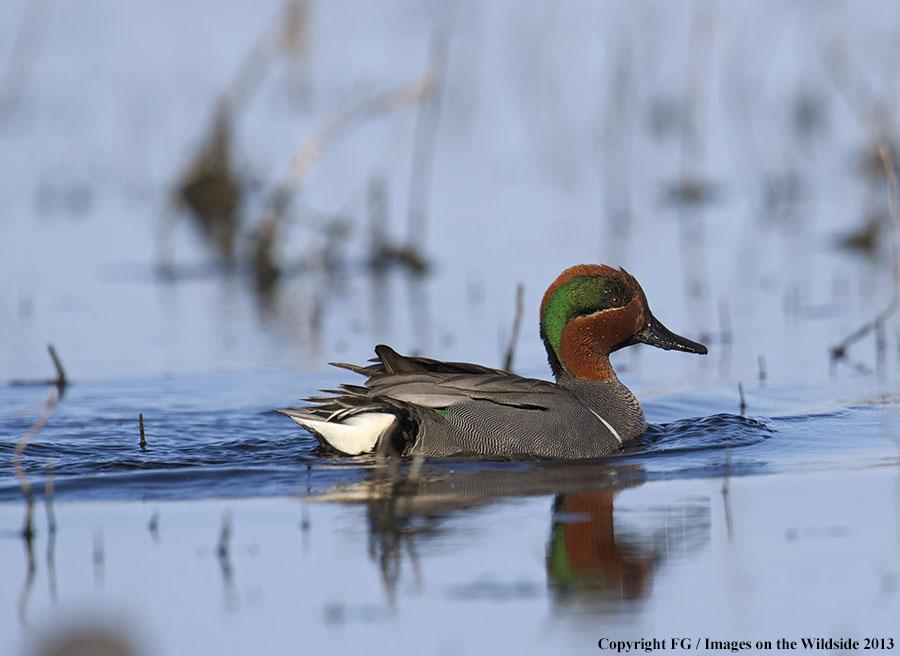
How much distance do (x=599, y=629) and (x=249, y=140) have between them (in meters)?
13.4

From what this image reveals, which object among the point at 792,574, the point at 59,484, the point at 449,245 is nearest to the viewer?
the point at 792,574

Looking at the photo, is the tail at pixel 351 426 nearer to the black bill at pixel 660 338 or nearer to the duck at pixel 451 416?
the duck at pixel 451 416

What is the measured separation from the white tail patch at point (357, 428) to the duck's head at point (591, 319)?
1121mm

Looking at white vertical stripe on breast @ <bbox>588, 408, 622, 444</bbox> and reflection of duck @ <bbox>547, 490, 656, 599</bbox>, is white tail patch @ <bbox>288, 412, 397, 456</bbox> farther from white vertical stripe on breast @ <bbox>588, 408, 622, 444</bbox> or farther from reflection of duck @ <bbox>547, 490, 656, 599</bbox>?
reflection of duck @ <bbox>547, 490, 656, 599</bbox>

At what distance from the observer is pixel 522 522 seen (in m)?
5.45

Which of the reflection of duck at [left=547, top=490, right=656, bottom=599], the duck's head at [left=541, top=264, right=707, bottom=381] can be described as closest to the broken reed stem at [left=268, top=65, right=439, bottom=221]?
the duck's head at [left=541, top=264, right=707, bottom=381]

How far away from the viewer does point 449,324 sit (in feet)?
33.3

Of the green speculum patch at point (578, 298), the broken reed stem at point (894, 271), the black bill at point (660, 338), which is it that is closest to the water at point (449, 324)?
the broken reed stem at point (894, 271)

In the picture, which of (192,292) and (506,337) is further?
(192,292)

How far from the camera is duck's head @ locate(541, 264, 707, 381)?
7.29 meters

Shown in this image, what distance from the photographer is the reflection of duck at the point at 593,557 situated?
4727 millimetres

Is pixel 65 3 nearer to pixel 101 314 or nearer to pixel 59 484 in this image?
pixel 101 314

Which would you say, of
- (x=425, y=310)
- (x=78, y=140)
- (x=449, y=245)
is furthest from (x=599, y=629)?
(x=78, y=140)

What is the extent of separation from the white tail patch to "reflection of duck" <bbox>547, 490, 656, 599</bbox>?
47.0 inches
